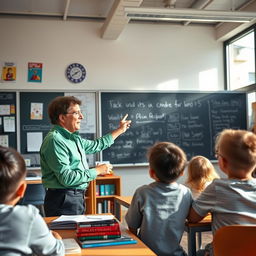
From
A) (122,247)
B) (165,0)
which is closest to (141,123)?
(165,0)

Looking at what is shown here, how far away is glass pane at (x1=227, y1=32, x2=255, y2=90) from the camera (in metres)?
6.01

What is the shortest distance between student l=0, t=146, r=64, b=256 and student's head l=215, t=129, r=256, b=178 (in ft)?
3.10

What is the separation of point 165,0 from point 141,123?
73.4 inches

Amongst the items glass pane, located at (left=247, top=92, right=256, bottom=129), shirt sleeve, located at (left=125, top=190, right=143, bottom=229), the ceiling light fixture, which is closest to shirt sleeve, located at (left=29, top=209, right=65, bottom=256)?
shirt sleeve, located at (left=125, top=190, right=143, bottom=229)

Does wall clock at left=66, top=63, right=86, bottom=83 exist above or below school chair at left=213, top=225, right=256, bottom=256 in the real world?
above

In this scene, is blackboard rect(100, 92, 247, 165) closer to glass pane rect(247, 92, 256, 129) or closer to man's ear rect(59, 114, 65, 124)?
glass pane rect(247, 92, 256, 129)

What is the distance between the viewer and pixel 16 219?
3.77 ft

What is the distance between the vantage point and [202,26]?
21.3ft

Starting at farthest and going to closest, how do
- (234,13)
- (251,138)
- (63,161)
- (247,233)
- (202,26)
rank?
(202,26) → (234,13) → (63,161) → (251,138) → (247,233)

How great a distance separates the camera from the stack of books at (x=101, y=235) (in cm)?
159

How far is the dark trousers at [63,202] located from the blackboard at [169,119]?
3642 mm

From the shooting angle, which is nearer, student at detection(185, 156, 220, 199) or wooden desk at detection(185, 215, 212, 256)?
wooden desk at detection(185, 215, 212, 256)

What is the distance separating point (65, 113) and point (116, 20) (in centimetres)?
320

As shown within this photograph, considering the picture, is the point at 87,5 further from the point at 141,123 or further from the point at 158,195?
the point at 158,195
